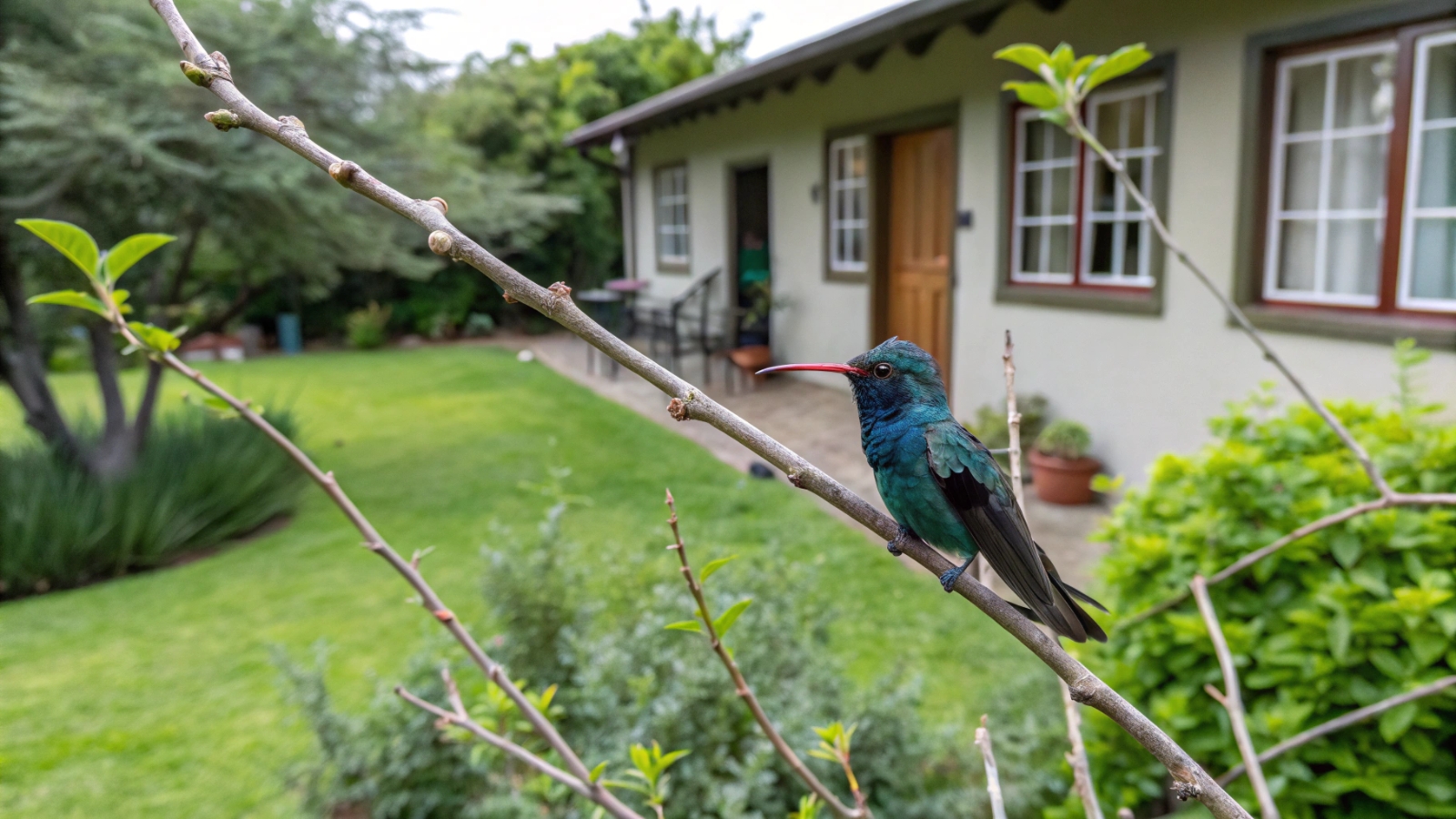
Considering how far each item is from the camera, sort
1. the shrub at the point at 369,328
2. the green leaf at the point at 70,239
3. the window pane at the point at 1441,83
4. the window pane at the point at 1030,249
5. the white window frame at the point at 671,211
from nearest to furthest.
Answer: the green leaf at the point at 70,239 < the window pane at the point at 1441,83 < the window pane at the point at 1030,249 < the white window frame at the point at 671,211 < the shrub at the point at 369,328

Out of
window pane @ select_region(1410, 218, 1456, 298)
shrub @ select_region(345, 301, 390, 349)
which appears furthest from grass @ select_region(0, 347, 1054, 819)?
shrub @ select_region(345, 301, 390, 349)

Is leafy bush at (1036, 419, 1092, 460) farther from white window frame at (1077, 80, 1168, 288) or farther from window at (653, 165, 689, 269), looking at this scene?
window at (653, 165, 689, 269)

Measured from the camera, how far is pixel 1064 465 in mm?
5176

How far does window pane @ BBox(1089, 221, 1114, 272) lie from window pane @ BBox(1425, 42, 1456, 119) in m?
1.82

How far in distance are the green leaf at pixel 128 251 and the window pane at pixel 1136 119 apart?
18.8ft

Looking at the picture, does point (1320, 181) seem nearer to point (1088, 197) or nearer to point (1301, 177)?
point (1301, 177)

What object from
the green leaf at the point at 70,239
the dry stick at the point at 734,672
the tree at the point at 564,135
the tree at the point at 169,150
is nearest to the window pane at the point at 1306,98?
the dry stick at the point at 734,672

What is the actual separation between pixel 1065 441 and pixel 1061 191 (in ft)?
5.88

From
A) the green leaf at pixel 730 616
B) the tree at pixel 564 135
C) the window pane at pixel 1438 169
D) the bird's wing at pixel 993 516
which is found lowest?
the green leaf at pixel 730 616

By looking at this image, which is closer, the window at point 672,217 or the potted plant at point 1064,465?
the potted plant at point 1064,465

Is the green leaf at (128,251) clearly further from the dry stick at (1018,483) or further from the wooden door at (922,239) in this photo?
the wooden door at (922,239)

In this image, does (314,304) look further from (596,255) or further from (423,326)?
(596,255)

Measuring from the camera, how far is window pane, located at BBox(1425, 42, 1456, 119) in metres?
4.00

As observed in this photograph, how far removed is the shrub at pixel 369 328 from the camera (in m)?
14.7
